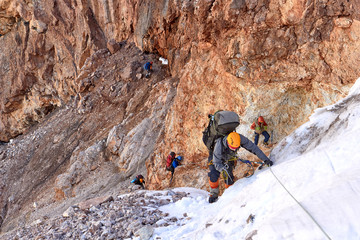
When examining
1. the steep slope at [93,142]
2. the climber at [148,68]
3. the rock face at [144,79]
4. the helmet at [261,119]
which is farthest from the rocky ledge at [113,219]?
the climber at [148,68]

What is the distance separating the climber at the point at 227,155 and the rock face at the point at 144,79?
10.2ft

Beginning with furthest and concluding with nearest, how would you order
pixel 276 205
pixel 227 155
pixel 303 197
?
pixel 227 155 < pixel 276 205 < pixel 303 197

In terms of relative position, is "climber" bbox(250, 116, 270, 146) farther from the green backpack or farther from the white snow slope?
the green backpack

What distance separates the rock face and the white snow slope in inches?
109

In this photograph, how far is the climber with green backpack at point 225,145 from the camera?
5.12 metres

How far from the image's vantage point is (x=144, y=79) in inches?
824

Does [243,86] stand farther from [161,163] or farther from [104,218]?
[104,218]

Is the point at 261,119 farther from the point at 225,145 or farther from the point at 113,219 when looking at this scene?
the point at 113,219

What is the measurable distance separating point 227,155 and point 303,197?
2.49m

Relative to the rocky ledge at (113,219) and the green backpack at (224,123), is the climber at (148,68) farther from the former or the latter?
the green backpack at (224,123)

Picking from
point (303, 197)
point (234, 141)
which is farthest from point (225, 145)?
point (303, 197)

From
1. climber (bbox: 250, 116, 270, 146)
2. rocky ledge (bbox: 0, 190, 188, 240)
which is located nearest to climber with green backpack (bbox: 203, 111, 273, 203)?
rocky ledge (bbox: 0, 190, 188, 240)

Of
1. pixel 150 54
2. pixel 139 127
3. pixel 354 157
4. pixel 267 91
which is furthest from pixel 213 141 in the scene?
pixel 150 54

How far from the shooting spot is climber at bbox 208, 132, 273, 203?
16.4ft
